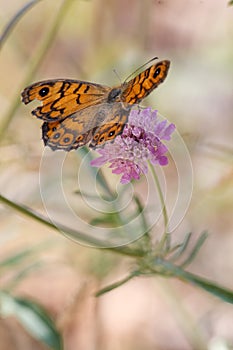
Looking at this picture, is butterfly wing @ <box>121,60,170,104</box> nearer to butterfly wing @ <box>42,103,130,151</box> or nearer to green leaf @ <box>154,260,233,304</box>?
butterfly wing @ <box>42,103,130,151</box>

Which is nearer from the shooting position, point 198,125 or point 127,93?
point 127,93

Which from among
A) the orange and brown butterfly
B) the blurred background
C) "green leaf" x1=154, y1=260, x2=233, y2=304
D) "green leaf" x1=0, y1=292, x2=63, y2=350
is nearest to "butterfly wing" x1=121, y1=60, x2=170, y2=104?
the orange and brown butterfly

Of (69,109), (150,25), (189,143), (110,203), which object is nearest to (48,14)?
(150,25)

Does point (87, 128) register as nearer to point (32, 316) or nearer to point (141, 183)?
point (32, 316)

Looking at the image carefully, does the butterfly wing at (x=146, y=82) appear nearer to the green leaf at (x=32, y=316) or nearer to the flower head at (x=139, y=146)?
the flower head at (x=139, y=146)

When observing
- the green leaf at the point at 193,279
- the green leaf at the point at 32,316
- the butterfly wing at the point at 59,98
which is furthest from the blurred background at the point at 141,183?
the butterfly wing at the point at 59,98

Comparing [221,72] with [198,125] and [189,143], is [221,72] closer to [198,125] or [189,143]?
[198,125]

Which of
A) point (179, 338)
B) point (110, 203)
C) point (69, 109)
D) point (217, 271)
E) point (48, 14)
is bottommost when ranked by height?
point (179, 338)
